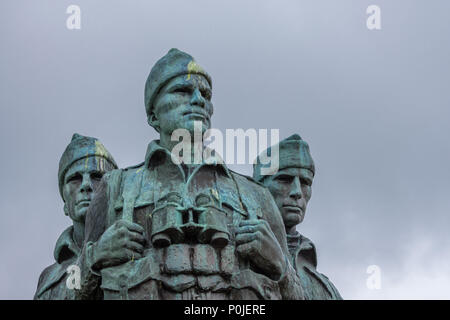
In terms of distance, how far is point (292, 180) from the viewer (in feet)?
58.6

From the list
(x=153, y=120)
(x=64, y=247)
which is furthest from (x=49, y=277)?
(x=153, y=120)

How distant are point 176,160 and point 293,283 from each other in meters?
2.01

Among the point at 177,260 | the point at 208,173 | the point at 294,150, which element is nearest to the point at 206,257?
the point at 177,260

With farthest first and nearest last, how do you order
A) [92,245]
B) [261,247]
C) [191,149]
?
[191,149]
[92,245]
[261,247]

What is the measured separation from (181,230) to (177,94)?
84.5 inches

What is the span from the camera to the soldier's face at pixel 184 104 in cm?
1552

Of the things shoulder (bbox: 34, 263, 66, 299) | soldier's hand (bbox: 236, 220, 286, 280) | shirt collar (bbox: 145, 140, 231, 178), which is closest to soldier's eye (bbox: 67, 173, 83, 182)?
shoulder (bbox: 34, 263, 66, 299)

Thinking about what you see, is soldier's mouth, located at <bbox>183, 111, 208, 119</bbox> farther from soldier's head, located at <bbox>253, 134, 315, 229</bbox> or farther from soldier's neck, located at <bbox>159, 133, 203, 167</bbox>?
soldier's head, located at <bbox>253, 134, 315, 229</bbox>

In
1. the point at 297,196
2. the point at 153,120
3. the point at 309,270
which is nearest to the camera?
the point at 153,120

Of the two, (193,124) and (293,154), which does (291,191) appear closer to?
(293,154)

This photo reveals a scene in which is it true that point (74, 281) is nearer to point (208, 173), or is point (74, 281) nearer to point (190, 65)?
point (208, 173)

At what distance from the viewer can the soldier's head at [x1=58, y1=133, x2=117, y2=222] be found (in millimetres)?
18062

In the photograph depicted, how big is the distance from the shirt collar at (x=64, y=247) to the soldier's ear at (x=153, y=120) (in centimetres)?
255

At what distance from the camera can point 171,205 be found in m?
14.6
